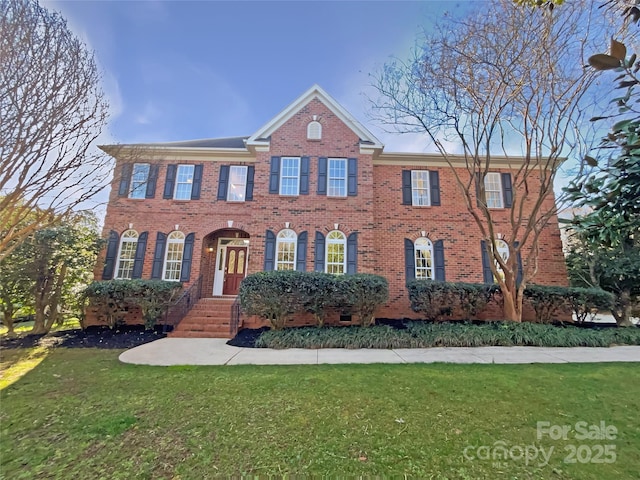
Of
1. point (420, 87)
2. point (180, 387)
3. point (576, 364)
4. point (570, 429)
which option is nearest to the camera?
point (570, 429)

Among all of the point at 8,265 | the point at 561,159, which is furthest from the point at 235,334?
the point at 561,159

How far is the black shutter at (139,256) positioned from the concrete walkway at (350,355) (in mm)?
4658

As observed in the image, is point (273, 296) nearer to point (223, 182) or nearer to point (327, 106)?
point (223, 182)

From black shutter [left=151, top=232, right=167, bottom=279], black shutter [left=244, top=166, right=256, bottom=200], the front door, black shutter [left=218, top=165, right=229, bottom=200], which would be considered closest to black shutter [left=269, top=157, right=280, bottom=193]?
black shutter [left=244, top=166, right=256, bottom=200]

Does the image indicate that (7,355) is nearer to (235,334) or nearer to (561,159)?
(235,334)

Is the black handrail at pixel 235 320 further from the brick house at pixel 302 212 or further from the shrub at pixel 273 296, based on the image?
the brick house at pixel 302 212

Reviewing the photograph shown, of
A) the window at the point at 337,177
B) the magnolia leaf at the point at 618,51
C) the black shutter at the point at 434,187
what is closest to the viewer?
the magnolia leaf at the point at 618,51

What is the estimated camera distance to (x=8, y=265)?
8.43m

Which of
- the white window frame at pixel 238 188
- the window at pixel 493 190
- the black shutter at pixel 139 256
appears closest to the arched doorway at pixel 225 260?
the white window frame at pixel 238 188

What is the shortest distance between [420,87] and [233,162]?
7.80 metres

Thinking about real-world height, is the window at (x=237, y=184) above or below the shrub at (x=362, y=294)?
above

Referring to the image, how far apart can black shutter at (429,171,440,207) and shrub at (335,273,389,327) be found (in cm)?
487

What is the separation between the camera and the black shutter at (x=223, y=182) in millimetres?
11867

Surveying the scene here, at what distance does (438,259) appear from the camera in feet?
37.1
